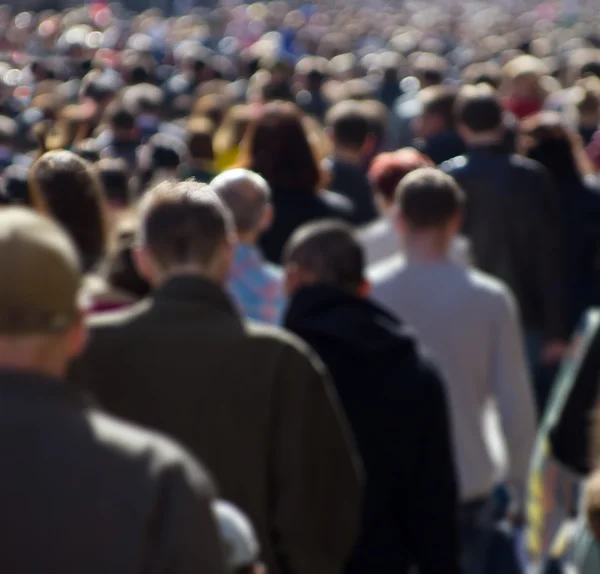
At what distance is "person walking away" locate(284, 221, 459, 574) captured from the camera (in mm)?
3957

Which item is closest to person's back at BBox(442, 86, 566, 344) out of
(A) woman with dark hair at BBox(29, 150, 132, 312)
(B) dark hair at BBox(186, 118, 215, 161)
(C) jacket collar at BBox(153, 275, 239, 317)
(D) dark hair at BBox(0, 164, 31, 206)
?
(B) dark hair at BBox(186, 118, 215, 161)

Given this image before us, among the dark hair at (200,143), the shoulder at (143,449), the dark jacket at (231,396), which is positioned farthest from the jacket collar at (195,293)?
the dark hair at (200,143)

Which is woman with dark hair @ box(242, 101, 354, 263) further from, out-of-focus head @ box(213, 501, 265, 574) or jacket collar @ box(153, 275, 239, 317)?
out-of-focus head @ box(213, 501, 265, 574)

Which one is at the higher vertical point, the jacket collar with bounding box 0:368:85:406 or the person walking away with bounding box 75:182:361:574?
the jacket collar with bounding box 0:368:85:406

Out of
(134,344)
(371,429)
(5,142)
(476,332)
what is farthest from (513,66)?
(134,344)

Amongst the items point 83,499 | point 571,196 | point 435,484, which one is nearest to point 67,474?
point 83,499

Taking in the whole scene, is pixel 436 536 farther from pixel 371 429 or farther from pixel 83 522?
pixel 83 522

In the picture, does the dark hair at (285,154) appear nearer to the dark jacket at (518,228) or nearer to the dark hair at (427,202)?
the dark jacket at (518,228)

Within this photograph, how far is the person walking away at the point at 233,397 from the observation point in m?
3.30

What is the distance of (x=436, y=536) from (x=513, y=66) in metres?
7.06

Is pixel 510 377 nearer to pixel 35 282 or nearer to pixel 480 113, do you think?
pixel 480 113

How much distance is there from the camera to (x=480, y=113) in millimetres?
6934

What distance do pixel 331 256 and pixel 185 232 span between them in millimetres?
628

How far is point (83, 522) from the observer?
2162mm
